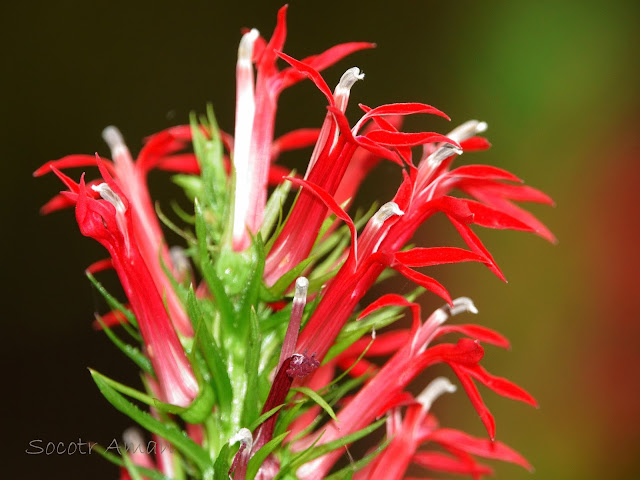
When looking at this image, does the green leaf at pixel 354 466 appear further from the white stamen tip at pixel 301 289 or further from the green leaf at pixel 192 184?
the green leaf at pixel 192 184

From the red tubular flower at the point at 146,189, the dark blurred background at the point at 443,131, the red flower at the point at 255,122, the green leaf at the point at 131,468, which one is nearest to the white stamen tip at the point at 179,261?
the red tubular flower at the point at 146,189

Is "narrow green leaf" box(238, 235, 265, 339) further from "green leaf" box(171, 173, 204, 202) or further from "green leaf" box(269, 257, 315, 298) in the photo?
"green leaf" box(171, 173, 204, 202)

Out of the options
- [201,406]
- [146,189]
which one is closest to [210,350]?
[201,406]

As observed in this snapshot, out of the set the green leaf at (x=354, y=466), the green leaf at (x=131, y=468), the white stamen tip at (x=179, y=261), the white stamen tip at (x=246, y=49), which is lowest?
the green leaf at (x=354, y=466)

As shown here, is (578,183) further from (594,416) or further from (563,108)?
(594,416)

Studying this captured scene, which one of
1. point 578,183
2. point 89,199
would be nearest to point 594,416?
point 578,183

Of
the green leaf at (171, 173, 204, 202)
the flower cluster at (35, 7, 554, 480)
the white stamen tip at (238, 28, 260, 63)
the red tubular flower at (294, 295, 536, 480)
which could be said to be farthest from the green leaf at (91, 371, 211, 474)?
the white stamen tip at (238, 28, 260, 63)

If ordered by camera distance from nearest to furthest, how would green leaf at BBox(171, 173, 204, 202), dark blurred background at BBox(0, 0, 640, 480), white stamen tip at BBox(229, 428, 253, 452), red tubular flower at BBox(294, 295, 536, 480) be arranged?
1. white stamen tip at BBox(229, 428, 253, 452)
2. red tubular flower at BBox(294, 295, 536, 480)
3. green leaf at BBox(171, 173, 204, 202)
4. dark blurred background at BBox(0, 0, 640, 480)
